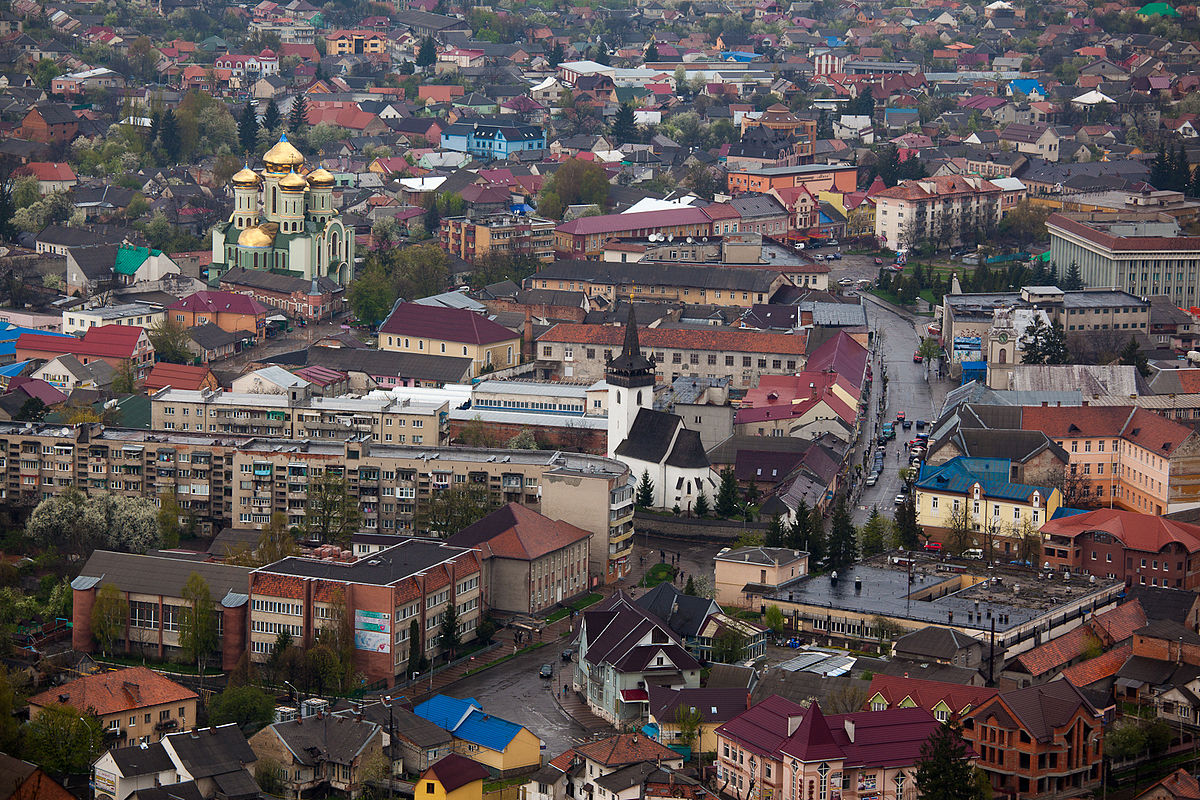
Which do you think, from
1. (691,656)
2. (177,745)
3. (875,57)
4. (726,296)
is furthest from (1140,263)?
(875,57)

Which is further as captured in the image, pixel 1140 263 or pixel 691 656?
pixel 1140 263

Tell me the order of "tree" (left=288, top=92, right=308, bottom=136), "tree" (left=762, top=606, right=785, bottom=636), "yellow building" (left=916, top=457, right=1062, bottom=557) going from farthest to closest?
"tree" (left=288, top=92, right=308, bottom=136) < "yellow building" (left=916, top=457, right=1062, bottom=557) < "tree" (left=762, top=606, right=785, bottom=636)

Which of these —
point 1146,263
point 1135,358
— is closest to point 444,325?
point 1135,358

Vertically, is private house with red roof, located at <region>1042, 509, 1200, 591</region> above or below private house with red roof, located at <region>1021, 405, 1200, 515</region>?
below

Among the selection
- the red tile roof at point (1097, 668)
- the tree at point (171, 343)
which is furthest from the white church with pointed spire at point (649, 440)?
the tree at point (171, 343)

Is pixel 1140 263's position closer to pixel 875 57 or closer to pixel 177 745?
pixel 177 745

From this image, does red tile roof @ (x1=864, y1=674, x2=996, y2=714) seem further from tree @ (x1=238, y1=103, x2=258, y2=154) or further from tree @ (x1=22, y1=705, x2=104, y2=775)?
tree @ (x1=238, y1=103, x2=258, y2=154)

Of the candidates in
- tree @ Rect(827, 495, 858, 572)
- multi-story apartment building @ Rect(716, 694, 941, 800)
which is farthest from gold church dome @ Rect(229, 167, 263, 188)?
multi-story apartment building @ Rect(716, 694, 941, 800)
